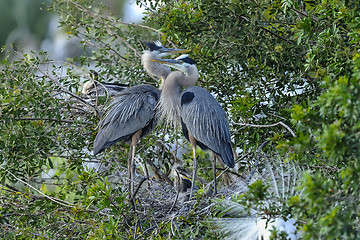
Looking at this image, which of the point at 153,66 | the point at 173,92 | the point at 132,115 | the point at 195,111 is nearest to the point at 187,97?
the point at 195,111

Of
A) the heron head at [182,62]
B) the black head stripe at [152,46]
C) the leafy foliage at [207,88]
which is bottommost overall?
the leafy foliage at [207,88]

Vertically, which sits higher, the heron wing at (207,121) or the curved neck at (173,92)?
the curved neck at (173,92)

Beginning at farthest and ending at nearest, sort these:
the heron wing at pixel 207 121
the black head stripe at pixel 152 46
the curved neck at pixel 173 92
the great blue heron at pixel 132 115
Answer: the black head stripe at pixel 152 46, the curved neck at pixel 173 92, the great blue heron at pixel 132 115, the heron wing at pixel 207 121

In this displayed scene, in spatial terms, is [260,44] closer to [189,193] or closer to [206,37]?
[206,37]

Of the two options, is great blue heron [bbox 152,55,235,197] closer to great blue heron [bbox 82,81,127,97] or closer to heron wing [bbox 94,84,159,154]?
heron wing [bbox 94,84,159,154]

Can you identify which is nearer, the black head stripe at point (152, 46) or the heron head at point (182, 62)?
the heron head at point (182, 62)

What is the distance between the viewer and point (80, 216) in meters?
4.05

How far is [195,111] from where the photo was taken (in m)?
4.59

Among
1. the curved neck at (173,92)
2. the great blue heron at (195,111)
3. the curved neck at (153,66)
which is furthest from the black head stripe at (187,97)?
the curved neck at (153,66)

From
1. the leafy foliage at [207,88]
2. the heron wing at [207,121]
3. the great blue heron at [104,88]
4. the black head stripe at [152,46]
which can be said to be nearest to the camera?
the leafy foliage at [207,88]

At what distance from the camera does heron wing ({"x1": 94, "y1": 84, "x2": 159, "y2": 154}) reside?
472cm

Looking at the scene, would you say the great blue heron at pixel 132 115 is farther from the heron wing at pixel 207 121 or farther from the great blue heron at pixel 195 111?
the heron wing at pixel 207 121

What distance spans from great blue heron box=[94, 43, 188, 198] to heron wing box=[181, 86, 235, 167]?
43 cm

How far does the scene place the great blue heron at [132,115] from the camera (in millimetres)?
4625
